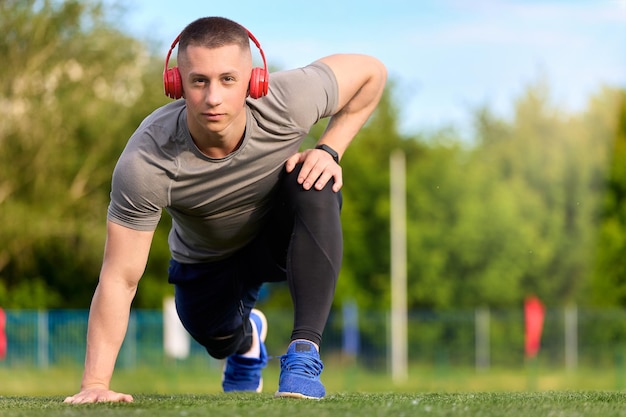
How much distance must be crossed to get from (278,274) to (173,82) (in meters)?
1.26

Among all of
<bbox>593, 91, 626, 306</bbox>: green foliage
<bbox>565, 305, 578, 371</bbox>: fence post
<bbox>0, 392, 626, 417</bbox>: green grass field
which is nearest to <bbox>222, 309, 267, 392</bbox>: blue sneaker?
<bbox>0, 392, 626, 417</bbox>: green grass field

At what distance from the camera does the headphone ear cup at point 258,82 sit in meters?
3.91

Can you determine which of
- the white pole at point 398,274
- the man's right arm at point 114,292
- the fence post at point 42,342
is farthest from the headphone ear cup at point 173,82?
the white pole at point 398,274

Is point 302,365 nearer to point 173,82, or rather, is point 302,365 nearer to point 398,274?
point 173,82

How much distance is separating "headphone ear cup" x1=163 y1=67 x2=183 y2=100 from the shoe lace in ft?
3.34

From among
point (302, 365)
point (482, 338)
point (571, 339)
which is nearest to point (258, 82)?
point (302, 365)

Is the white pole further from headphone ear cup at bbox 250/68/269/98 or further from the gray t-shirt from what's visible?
headphone ear cup at bbox 250/68/269/98

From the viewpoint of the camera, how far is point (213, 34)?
3715 mm

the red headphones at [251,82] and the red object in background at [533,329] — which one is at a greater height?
the red headphones at [251,82]

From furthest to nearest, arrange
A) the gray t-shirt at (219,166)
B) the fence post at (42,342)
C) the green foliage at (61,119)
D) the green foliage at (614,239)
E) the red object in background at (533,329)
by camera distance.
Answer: the green foliage at (61,119), the green foliage at (614,239), the red object in background at (533,329), the fence post at (42,342), the gray t-shirt at (219,166)

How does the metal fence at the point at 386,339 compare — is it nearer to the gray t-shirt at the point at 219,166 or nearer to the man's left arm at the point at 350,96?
the man's left arm at the point at 350,96

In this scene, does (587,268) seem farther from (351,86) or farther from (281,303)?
(351,86)

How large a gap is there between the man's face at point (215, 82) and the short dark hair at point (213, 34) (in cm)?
2

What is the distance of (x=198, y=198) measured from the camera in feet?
13.9
